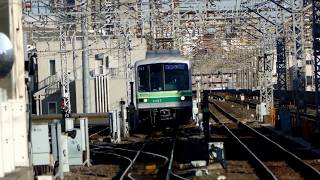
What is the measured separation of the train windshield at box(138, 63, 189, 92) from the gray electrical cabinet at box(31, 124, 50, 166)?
1617cm

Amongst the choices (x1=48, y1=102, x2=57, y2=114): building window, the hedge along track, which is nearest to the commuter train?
the hedge along track

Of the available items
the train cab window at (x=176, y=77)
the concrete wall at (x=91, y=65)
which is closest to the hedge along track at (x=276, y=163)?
the train cab window at (x=176, y=77)

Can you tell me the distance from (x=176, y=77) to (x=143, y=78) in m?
1.38

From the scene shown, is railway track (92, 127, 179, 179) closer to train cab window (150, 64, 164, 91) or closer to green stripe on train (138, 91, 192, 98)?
green stripe on train (138, 91, 192, 98)

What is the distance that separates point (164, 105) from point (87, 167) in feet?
41.1

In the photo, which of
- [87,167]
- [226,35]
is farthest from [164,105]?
[226,35]

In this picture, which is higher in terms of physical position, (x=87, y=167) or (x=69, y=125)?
Result: (x=69, y=125)

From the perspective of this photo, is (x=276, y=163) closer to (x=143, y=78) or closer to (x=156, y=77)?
(x=156, y=77)

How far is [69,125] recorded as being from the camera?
54.4ft

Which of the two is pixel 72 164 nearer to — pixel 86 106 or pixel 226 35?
pixel 86 106

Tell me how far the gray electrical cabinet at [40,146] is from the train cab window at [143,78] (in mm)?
16235

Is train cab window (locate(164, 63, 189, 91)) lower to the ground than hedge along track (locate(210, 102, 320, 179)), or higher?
higher

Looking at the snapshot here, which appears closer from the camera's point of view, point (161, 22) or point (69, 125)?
point (69, 125)

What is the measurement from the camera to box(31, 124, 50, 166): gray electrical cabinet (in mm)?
13500
